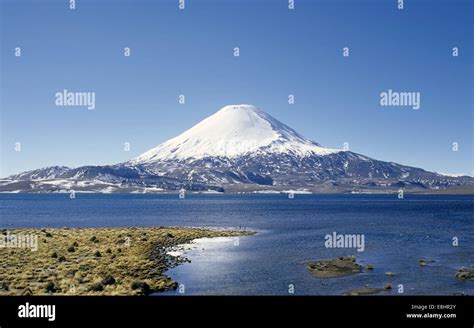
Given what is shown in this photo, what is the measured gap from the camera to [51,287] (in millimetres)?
31766

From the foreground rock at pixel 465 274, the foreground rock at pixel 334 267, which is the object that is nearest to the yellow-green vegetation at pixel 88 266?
the foreground rock at pixel 334 267

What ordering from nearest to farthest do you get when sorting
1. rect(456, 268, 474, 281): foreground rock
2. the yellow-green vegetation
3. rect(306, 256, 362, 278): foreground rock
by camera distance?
1. the yellow-green vegetation
2. rect(456, 268, 474, 281): foreground rock
3. rect(306, 256, 362, 278): foreground rock

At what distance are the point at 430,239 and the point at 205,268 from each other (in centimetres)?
4438

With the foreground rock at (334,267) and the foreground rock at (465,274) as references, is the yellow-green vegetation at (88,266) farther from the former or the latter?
the foreground rock at (465,274)

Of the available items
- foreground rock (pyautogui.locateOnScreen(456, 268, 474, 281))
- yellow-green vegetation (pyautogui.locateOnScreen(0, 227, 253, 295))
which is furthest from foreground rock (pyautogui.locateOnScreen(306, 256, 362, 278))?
yellow-green vegetation (pyautogui.locateOnScreen(0, 227, 253, 295))

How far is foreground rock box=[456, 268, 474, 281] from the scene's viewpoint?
40.1 m

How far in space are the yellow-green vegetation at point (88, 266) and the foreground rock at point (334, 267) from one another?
14.1m

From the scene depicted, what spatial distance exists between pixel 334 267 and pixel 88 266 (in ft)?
77.9

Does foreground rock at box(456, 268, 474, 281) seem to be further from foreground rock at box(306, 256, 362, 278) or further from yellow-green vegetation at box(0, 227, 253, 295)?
yellow-green vegetation at box(0, 227, 253, 295)

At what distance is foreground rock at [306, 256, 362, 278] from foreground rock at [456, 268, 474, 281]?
8.86 m

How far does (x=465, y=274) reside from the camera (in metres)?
41.0

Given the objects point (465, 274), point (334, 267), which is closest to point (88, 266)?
point (334, 267)
